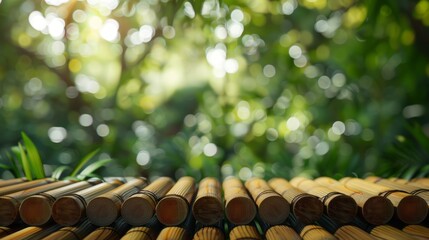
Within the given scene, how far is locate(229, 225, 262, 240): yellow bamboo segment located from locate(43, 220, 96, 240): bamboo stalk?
47 cm

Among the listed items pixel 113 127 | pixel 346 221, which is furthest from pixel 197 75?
pixel 346 221

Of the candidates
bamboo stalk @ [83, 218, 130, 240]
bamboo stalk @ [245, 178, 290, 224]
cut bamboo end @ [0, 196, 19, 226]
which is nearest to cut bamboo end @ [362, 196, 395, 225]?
bamboo stalk @ [245, 178, 290, 224]

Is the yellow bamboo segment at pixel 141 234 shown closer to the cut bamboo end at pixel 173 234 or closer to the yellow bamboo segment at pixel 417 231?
the cut bamboo end at pixel 173 234

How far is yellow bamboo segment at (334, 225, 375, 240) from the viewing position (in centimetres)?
139

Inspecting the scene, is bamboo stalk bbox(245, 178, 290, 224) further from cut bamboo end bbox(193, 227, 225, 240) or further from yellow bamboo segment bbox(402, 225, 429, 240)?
yellow bamboo segment bbox(402, 225, 429, 240)

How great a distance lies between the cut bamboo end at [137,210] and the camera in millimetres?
1578

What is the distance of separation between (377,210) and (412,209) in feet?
0.36

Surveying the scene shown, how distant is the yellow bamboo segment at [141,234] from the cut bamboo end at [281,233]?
1.21 feet

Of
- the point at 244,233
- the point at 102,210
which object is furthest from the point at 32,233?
the point at 244,233

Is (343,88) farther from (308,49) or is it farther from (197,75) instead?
(197,75)

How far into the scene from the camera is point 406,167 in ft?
9.26

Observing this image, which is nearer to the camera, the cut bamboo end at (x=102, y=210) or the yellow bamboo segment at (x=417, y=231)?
the yellow bamboo segment at (x=417, y=231)

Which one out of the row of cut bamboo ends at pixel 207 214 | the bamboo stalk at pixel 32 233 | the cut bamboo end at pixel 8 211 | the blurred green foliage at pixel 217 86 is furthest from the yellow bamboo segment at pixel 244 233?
the blurred green foliage at pixel 217 86

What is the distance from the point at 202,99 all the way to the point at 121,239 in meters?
2.73
